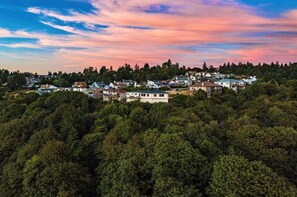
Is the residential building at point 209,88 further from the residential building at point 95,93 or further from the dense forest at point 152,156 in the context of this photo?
the residential building at point 95,93

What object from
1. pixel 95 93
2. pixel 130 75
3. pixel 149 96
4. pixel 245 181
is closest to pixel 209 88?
pixel 149 96

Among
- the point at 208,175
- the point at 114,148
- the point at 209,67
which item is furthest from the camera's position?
the point at 209,67

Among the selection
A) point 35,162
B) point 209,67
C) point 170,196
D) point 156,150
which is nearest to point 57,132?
point 35,162

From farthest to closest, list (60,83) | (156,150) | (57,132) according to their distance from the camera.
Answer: (60,83) < (57,132) < (156,150)

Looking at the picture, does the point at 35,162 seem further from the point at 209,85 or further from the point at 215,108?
the point at 209,85

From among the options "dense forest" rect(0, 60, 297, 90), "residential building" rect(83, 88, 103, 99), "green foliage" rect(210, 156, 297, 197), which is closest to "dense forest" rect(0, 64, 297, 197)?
"green foliage" rect(210, 156, 297, 197)

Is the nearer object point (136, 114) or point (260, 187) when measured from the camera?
point (260, 187)

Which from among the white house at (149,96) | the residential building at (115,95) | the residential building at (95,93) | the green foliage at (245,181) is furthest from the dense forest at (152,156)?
the residential building at (95,93)
